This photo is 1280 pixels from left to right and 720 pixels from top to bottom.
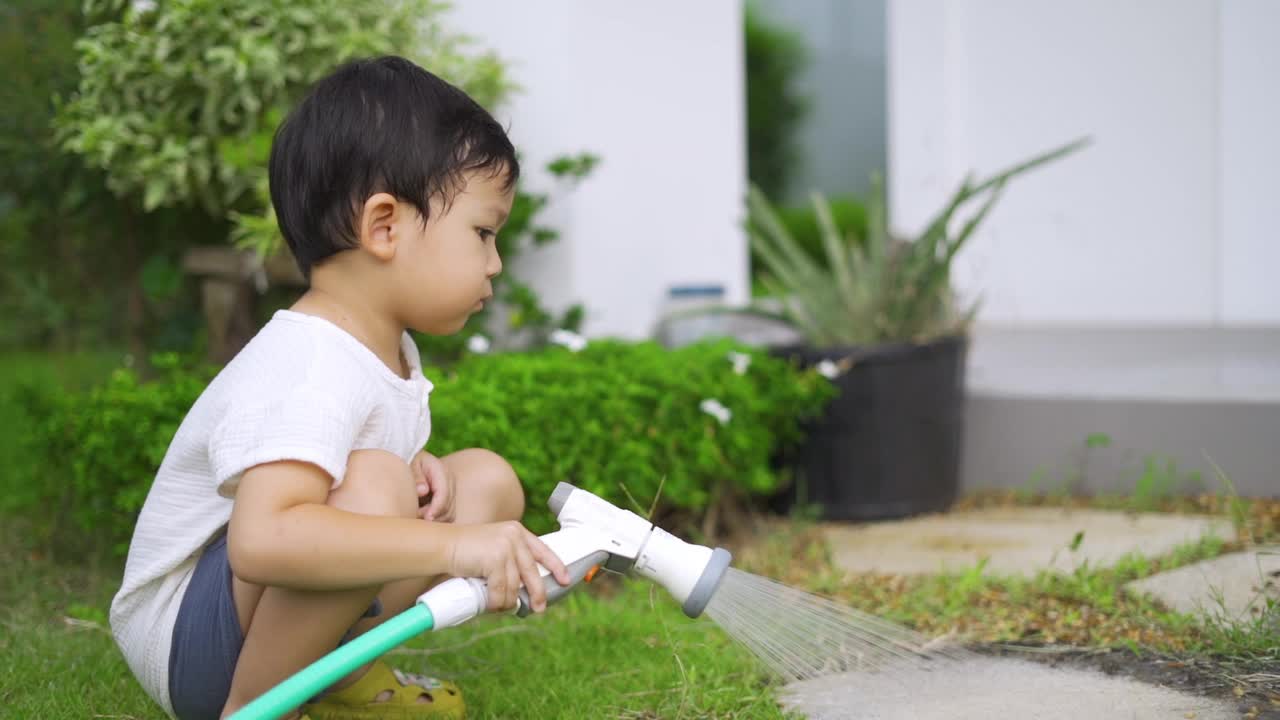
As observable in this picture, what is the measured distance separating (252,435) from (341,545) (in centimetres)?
17

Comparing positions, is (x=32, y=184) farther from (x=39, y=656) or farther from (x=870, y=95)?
(x=870, y=95)

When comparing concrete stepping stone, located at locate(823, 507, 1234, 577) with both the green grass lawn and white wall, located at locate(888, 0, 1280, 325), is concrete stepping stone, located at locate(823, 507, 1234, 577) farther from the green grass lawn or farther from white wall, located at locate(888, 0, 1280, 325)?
white wall, located at locate(888, 0, 1280, 325)

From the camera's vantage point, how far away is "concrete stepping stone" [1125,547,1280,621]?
2.25 m

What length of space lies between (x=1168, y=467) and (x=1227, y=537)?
708 millimetres

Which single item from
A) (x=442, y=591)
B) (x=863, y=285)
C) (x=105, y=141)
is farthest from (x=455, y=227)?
(x=863, y=285)

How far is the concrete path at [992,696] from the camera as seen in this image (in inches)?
72.2

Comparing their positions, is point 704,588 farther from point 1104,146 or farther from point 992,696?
point 1104,146

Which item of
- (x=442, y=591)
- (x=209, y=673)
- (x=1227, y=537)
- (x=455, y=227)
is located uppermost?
(x=455, y=227)

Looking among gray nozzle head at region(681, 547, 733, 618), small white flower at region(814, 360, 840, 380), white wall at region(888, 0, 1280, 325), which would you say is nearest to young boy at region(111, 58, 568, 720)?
gray nozzle head at region(681, 547, 733, 618)

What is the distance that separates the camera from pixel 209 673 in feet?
5.47

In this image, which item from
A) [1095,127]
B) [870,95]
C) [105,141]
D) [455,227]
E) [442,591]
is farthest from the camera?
[870,95]

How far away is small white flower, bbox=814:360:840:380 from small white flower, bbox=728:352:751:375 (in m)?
0.23

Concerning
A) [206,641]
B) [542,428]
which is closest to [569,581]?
[206,641]

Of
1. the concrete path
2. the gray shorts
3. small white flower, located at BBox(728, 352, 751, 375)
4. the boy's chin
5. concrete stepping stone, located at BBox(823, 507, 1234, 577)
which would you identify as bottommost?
concrete stepping stone, located at BBox(823, 507, 1234, 577)
